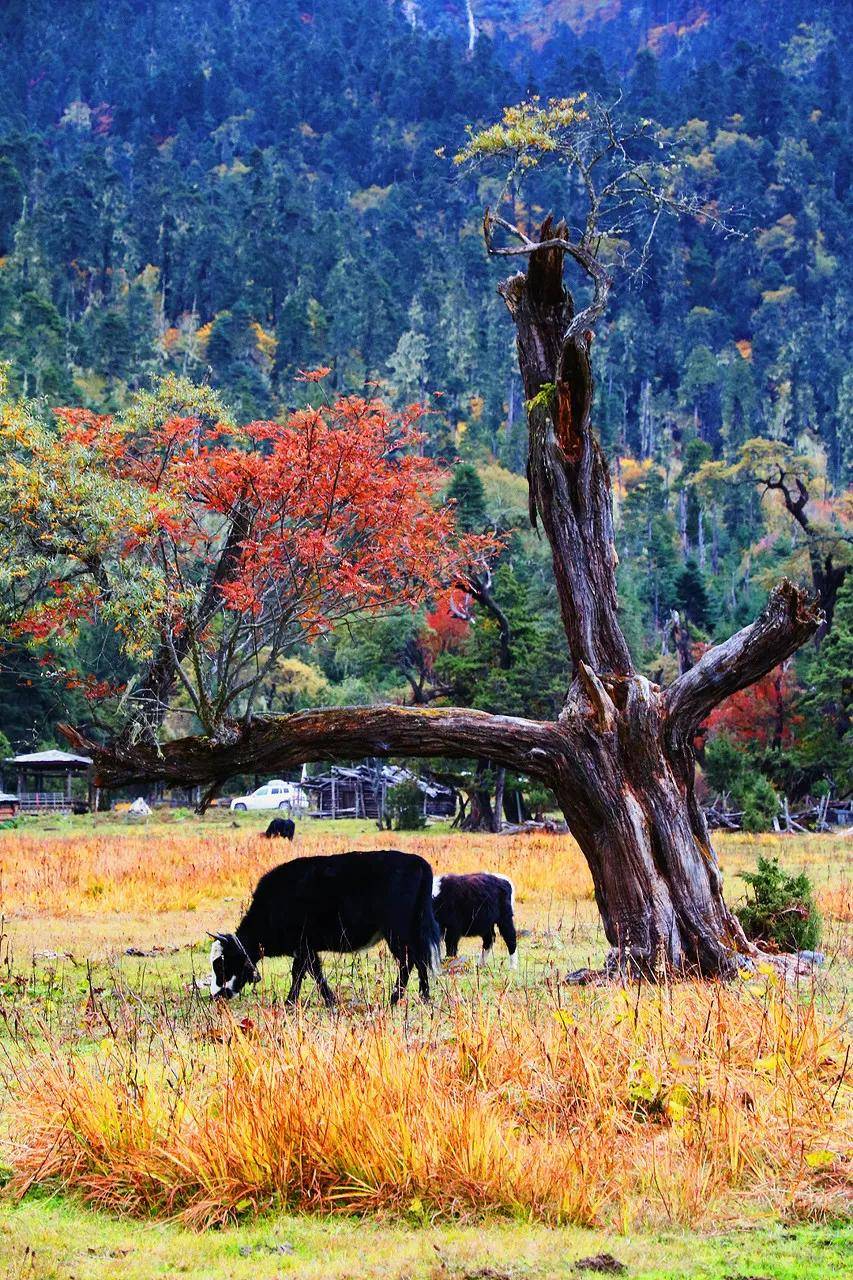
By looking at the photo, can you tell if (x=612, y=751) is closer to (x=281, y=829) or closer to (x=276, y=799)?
(x=281, y=829)

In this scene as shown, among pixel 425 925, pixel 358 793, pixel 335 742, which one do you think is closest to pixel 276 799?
pixel 358 793

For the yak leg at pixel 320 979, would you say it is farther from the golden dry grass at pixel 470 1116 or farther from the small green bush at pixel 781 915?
the small green bush at pixel 781 915

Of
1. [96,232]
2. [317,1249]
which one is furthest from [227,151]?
[317,1249]

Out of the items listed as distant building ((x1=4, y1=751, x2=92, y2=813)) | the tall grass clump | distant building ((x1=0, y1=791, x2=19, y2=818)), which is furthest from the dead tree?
distant building ((x1=4, y1=751, x2=92, y2=813))

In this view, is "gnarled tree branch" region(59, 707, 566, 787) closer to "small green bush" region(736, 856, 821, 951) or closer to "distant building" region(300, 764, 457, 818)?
"small green bush" region(736, 856, 821, 951)

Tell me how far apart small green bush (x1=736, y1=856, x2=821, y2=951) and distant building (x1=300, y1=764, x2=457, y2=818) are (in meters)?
34.4

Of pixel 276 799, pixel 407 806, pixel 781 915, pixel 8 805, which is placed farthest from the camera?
pixel 276 799

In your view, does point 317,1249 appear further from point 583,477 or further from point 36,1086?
point 583,477

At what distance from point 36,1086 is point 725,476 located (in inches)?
3325

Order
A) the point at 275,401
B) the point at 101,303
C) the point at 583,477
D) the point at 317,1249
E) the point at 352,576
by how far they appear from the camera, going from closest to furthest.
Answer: the point at 317,1249 → the point at 583,477 → the point at 352,576 → the point at 275,401 → the point at 101,303

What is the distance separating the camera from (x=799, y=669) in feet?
159

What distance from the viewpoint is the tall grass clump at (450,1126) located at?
5.40 meters

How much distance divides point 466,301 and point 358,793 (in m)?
80.8

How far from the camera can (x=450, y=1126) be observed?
555cm
